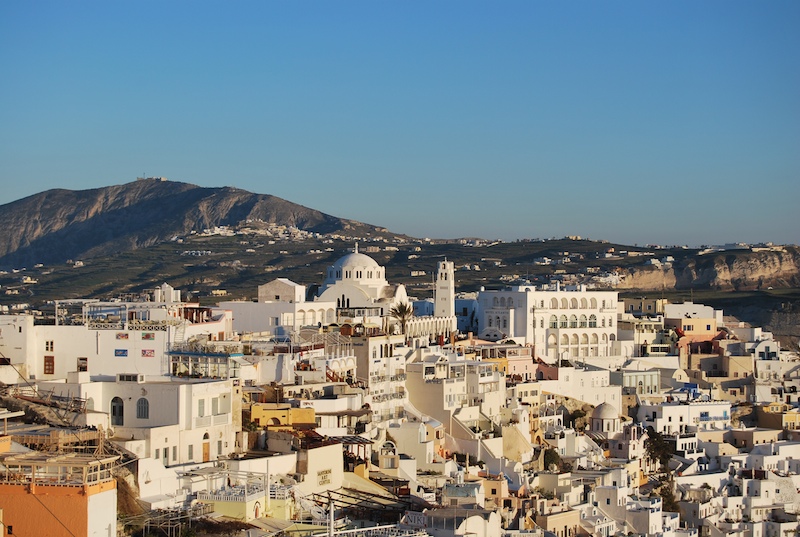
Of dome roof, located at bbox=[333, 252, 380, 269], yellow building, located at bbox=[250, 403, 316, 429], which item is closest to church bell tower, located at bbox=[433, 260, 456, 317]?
dome roof, located at bbox=[333, 252, 380, 269]

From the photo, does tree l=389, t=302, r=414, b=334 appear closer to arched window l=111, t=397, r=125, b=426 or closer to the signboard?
the signboard

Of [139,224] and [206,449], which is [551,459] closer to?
[206,449]

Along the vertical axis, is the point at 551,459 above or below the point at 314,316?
below

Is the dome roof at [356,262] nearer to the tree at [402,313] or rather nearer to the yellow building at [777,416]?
the tree at [402,313]

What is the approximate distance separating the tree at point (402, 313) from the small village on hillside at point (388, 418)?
12.3 inches

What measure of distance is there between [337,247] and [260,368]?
9936 cm

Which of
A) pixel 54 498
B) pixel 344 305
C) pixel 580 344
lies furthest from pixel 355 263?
pixel 54 498

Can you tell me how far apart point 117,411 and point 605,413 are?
70.2ft

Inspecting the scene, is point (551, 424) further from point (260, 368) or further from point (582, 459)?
point (260, 368)

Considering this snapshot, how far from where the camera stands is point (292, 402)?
124 feet

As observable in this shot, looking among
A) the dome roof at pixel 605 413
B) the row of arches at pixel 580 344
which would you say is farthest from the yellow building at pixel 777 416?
the dome roof at pixel 605 413

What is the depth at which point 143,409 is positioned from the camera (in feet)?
106

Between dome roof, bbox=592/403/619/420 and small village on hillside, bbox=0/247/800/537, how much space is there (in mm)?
77

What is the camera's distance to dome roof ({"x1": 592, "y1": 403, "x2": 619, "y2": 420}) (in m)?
49.2
